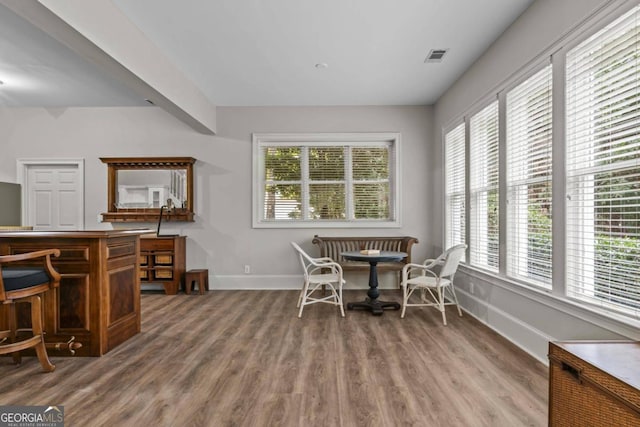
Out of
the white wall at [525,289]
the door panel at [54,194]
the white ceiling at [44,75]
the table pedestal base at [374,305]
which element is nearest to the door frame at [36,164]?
the door panel at [54,194]

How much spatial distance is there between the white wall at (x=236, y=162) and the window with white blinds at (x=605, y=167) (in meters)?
3.16

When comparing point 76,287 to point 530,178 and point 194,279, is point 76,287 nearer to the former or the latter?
point 194,279

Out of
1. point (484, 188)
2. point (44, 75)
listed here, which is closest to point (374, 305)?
point (484, 188)

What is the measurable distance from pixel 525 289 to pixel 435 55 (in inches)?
102

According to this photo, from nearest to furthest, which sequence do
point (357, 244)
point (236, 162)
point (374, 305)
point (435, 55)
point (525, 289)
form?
point (525, 289), point (435, 55), point (374, 305), point (357, 244), point (236, 162)

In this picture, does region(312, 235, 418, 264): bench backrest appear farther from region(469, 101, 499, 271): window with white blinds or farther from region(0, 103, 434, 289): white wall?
region(469, 101, 499, 271): window with white blinds

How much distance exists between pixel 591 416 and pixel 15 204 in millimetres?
7398

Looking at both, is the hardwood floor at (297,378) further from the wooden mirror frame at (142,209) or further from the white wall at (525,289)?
the wooden mirror frame at (142,209)

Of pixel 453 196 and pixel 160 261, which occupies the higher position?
pixel 453 196

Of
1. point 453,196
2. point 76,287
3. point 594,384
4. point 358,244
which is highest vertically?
point 453,196

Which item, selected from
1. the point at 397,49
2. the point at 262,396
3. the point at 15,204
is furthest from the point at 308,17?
the point at 15,204

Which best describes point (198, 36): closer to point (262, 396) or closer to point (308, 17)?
point (308, 17)

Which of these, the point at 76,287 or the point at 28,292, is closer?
the point at 28,292

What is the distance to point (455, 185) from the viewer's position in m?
4.85
